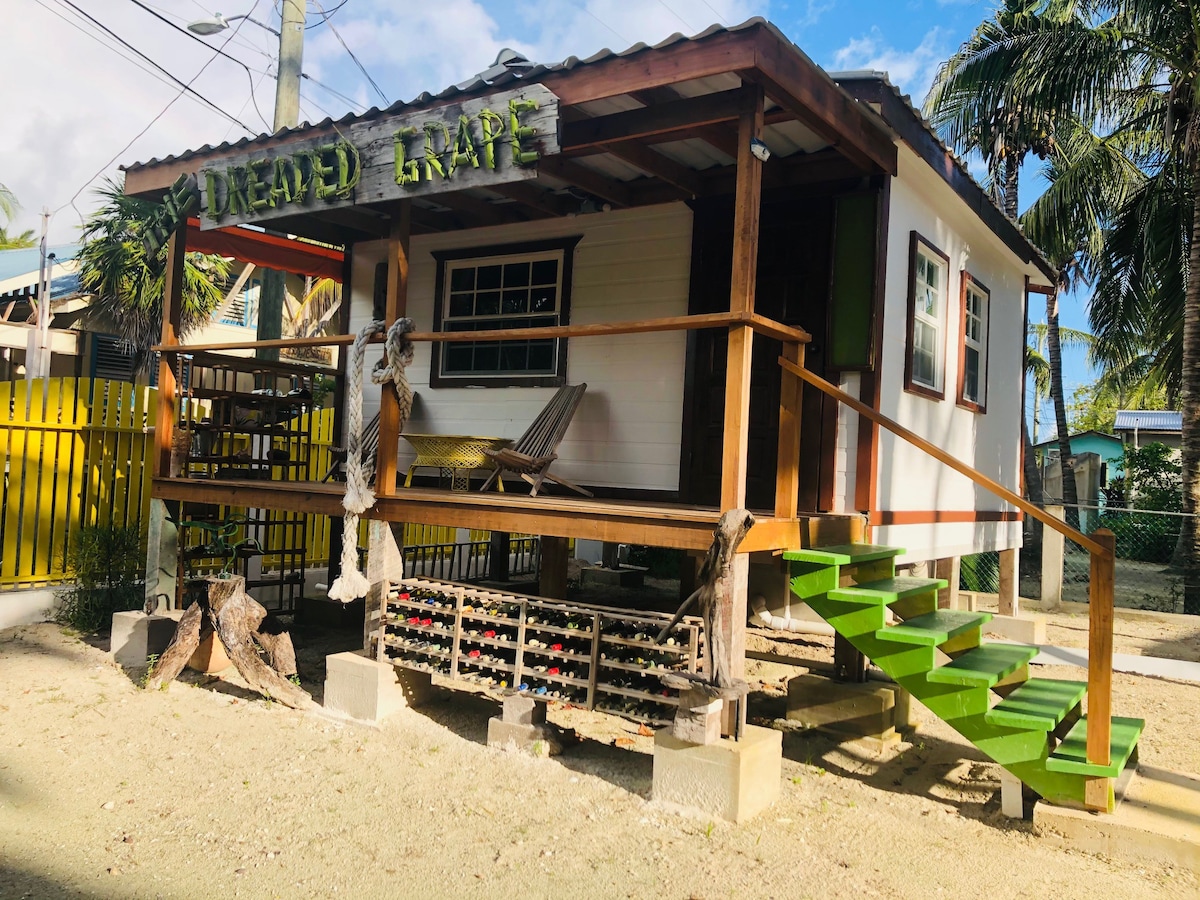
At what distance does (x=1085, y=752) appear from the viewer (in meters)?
4.25

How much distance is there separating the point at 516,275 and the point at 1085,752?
5.24m

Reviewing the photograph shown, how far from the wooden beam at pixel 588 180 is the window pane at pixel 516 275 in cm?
105

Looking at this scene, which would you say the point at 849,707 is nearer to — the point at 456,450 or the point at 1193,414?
the point at 456,450

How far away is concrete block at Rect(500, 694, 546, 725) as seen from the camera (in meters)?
5.10

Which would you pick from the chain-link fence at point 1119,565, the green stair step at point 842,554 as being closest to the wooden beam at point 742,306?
the green stair step at point 842,554

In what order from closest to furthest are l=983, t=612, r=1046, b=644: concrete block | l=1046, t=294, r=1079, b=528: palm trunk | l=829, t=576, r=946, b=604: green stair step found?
l=829, t=576, r=946, b=604: green stair step → l=983, t=612, r=1046, b=644: concrete block → l=1046, t=294, r=1079, b=528: palm trunk

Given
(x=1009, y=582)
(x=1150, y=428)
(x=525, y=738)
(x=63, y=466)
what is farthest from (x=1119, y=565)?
(x=63, y=466)

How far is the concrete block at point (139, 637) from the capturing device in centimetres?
682

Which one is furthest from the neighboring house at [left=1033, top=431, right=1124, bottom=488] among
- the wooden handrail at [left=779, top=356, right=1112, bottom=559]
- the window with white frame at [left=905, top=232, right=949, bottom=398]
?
the wooden handrail at [left=779, top=356, right=1112, bottom=559]

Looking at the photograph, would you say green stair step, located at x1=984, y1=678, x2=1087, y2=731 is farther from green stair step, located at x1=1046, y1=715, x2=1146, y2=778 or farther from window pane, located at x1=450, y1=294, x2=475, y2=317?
window pane, located at x1=450, y1=294, x2=475, y2=317

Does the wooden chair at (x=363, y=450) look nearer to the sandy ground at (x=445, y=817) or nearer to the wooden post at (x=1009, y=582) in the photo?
the sandy ground at (x=445, y=817)

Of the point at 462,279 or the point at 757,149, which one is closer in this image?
the point at 757,149

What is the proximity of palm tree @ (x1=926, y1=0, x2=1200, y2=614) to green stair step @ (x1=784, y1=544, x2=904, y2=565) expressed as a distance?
26.3ft

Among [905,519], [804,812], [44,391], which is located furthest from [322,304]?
[804,812]
